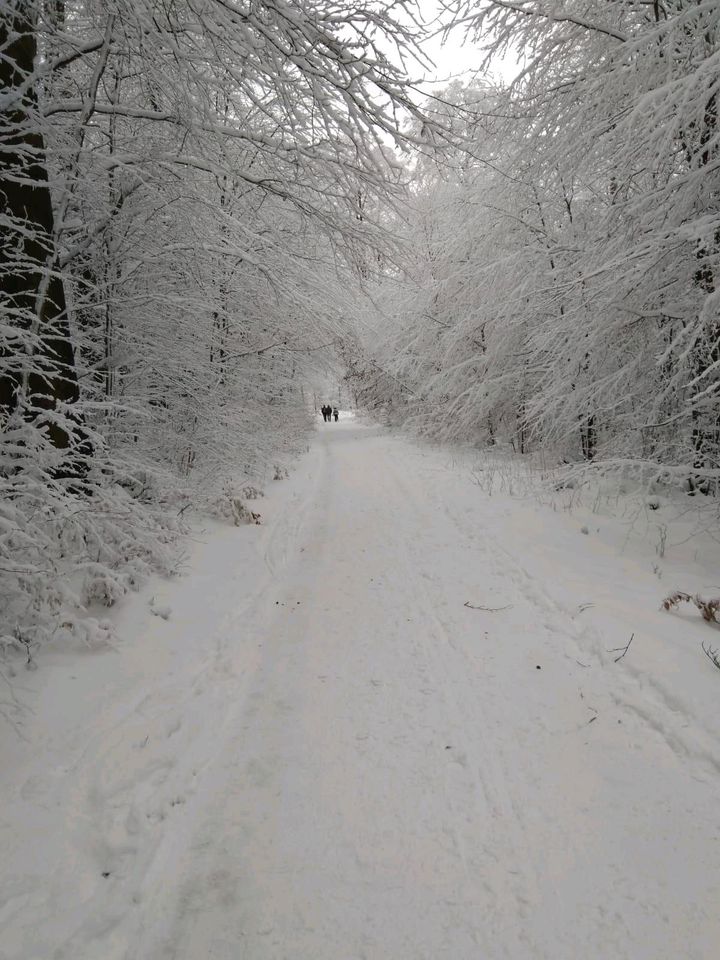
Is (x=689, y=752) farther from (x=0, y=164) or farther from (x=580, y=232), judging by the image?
(x=580, y=232)

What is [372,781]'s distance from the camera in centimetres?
239

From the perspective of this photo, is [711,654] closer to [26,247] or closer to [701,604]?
[701,604]

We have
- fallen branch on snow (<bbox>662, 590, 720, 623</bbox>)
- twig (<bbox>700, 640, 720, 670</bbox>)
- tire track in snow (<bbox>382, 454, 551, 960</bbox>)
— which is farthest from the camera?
fallen branch on snow (<bbox>662, 590, 720, 623</bbox>)

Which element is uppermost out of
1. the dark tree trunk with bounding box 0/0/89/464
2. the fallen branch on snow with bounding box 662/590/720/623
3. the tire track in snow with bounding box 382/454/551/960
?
the dark tree trunk with bounding box 0/0/89/464

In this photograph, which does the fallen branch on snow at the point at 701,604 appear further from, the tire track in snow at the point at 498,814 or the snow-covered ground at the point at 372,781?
the tire track in snow at the point at 498,814

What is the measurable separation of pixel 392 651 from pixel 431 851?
1630mm

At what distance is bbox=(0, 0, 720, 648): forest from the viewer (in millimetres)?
3117

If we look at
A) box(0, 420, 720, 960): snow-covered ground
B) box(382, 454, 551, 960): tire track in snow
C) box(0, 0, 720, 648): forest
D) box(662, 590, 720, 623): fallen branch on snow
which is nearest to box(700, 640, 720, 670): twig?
box(0, 420, 720, 960): snow-covered ground

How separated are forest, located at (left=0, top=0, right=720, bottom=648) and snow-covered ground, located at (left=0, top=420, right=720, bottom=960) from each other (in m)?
0.80

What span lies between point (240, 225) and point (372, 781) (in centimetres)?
394

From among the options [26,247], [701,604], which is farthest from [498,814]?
[26,247]

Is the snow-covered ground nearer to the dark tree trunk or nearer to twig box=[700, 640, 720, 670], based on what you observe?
twig box=[700, 640, 720, 670]

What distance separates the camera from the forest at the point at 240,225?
3117 millimetres

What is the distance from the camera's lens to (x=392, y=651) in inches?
142
